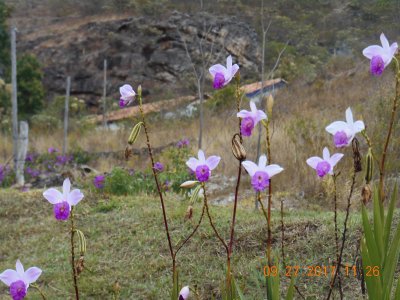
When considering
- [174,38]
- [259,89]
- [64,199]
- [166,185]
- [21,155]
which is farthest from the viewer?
[174,38]

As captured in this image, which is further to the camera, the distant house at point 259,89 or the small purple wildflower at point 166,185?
the distant house at point 259,89

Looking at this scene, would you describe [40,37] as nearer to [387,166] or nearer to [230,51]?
[230,51]

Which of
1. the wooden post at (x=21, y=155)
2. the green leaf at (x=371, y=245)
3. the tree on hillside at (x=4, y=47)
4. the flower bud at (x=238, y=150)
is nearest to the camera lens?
the flower bud at (x=238, y=150)

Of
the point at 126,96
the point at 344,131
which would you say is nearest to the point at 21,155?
the point at 126,96

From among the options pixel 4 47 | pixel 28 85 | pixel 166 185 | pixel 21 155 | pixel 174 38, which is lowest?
pixel 166 185

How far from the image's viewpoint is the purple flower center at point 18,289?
1.41m

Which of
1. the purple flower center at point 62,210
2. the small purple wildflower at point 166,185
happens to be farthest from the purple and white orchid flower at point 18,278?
the small purple wildflower at point 166,185

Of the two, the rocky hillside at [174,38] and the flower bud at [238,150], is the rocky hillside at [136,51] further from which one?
the flower bud at [238,150]

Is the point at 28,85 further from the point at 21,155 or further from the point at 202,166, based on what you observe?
the point at 202,166

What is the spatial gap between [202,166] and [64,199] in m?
0.40

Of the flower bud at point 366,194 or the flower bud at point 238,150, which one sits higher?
the flower bud at point 238,150

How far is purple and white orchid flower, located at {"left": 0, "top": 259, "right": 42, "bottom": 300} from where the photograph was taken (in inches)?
55.7

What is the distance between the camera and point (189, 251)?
351 cm

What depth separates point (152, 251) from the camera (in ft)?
12.0
